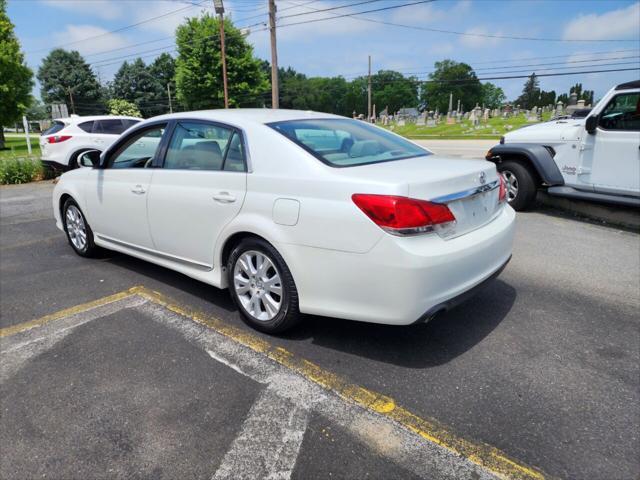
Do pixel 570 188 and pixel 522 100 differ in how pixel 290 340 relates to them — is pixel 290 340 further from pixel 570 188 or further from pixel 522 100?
pixel 522 100

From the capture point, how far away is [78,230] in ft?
16.9

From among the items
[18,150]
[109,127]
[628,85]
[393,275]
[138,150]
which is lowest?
[18,150]

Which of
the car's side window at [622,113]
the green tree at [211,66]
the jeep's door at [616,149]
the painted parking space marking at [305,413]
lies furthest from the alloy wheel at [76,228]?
the green tree at [211,66]

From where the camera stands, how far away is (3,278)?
473cm

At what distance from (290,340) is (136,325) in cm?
126

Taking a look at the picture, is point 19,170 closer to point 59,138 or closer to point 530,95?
point 59,138

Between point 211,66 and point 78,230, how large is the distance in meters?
49.7

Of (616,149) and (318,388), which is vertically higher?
(616,149)

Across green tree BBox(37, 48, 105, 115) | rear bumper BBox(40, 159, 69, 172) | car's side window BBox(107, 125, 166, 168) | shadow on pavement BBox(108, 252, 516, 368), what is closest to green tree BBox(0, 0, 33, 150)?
rear bumper BBox(40, 159, 69, 172)

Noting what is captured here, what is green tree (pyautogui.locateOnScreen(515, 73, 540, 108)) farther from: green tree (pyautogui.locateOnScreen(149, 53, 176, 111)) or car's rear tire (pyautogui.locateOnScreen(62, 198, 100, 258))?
car's rear tire (pyautogui.locateOnScreen(62, 198, 100, 258))

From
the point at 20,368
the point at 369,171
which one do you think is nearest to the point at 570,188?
the point at 369,171

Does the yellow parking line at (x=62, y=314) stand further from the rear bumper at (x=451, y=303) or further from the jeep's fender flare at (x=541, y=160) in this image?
the jeep's fender flare at (x=541, y=160)

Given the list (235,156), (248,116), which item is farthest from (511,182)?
(235,156)

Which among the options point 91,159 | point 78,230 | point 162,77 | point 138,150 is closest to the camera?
point 138,150
